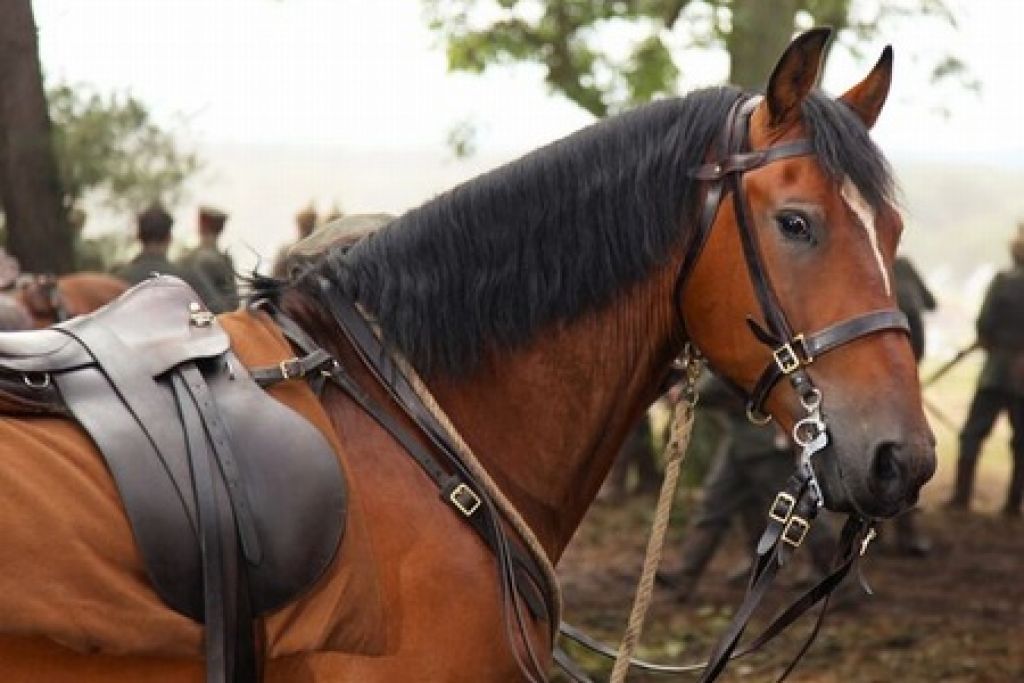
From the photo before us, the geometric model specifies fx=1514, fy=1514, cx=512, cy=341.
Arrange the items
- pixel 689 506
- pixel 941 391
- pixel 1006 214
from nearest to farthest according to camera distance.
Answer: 1. pixel 689 506
2. pixel 941 391
3. pixel 1006 214

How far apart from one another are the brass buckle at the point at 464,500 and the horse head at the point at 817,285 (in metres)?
0.61

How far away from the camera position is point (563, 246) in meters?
3.20

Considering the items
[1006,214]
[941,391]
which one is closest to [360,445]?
[941,391]

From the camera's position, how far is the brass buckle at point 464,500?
3.00 meters

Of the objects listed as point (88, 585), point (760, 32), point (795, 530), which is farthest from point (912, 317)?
point (88, 585)

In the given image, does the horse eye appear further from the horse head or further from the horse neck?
the horse neck

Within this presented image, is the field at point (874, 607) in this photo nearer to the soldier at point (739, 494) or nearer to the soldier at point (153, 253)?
the soldier at point (739, 494)

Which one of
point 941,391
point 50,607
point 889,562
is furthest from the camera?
point 941,391

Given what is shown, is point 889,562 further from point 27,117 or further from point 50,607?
point 50,607

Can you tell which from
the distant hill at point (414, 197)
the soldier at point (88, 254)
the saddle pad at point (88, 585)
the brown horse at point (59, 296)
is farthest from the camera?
the distant hill at point (414, 197)

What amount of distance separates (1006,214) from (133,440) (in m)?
74.1

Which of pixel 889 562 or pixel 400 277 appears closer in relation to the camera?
pixel 400 277

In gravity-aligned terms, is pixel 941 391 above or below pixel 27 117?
below

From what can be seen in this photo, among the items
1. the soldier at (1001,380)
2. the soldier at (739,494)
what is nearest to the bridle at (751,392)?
the soldier at (739,494)
